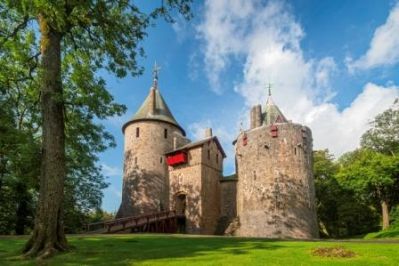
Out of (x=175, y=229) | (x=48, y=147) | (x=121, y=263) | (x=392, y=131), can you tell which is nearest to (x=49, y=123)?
(x=48, y=147)

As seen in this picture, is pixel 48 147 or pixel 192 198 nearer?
pixel 48 147

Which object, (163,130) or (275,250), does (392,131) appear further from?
(275,250)

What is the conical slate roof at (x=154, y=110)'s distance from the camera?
1478 inches

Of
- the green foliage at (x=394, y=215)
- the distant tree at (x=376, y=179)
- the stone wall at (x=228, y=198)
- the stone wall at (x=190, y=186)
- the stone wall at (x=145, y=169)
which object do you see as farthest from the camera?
the stone wall at (x=145, y=169)

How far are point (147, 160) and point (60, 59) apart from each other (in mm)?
23043

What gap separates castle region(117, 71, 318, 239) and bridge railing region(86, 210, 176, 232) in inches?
96.3

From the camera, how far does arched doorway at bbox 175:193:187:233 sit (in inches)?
1320

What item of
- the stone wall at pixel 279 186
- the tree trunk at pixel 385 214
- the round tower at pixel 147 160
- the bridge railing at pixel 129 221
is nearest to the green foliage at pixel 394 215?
the tree trunk at pixel 385 214

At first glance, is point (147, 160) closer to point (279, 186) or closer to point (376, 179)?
point (279, 186)

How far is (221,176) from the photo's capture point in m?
37.0

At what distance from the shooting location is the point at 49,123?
12.8 metres

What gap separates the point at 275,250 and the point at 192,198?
21.7 meters

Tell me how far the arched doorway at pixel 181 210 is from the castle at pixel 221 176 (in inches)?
3.5

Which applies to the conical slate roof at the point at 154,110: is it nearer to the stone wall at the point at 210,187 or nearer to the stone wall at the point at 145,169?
the stone wall at the point at 145,169
